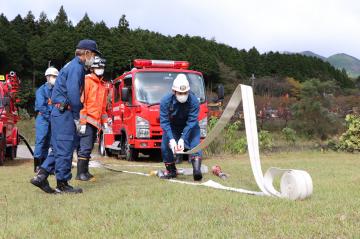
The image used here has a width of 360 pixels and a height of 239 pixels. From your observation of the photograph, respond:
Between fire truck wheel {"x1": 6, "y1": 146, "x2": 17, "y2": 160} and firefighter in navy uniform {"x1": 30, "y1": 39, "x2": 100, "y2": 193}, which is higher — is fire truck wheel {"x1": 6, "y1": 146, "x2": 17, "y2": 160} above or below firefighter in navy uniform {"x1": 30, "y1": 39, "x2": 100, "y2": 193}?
below

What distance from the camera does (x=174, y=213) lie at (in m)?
4.53

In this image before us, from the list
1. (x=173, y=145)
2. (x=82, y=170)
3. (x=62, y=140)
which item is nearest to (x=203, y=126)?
(x=82, y=170)

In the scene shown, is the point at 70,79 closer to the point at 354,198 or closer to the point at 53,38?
the point at 354,198

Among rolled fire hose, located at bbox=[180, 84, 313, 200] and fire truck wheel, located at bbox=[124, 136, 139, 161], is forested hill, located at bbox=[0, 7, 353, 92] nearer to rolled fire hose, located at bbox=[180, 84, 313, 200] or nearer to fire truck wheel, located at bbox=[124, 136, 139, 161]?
fire truck wheel, located at bbox=[124, 136, 139, 161]

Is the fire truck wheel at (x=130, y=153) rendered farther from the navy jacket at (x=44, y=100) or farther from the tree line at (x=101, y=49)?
the tree line at (x=101, y=49)

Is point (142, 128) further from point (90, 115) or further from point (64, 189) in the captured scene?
point (64, 189)

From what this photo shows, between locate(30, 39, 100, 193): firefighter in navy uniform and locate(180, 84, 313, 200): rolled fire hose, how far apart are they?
1.73 meters

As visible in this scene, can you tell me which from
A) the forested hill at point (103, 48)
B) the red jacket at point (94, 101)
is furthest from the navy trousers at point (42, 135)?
the forested hill at point (103, 48)

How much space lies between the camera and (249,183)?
7117 mm

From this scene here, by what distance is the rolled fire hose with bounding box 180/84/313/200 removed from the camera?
16.8 feet

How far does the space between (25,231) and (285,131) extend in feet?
45.4

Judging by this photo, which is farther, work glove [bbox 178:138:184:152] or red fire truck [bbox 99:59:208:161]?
red fire truck [bbox 99:59:208:161]

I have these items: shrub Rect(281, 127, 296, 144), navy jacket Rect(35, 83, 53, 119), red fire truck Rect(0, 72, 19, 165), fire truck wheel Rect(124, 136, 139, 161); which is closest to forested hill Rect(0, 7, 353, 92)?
shrub Rect(281, 127, 296, 144)

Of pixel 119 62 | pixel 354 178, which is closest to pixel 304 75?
pixel 119 62
